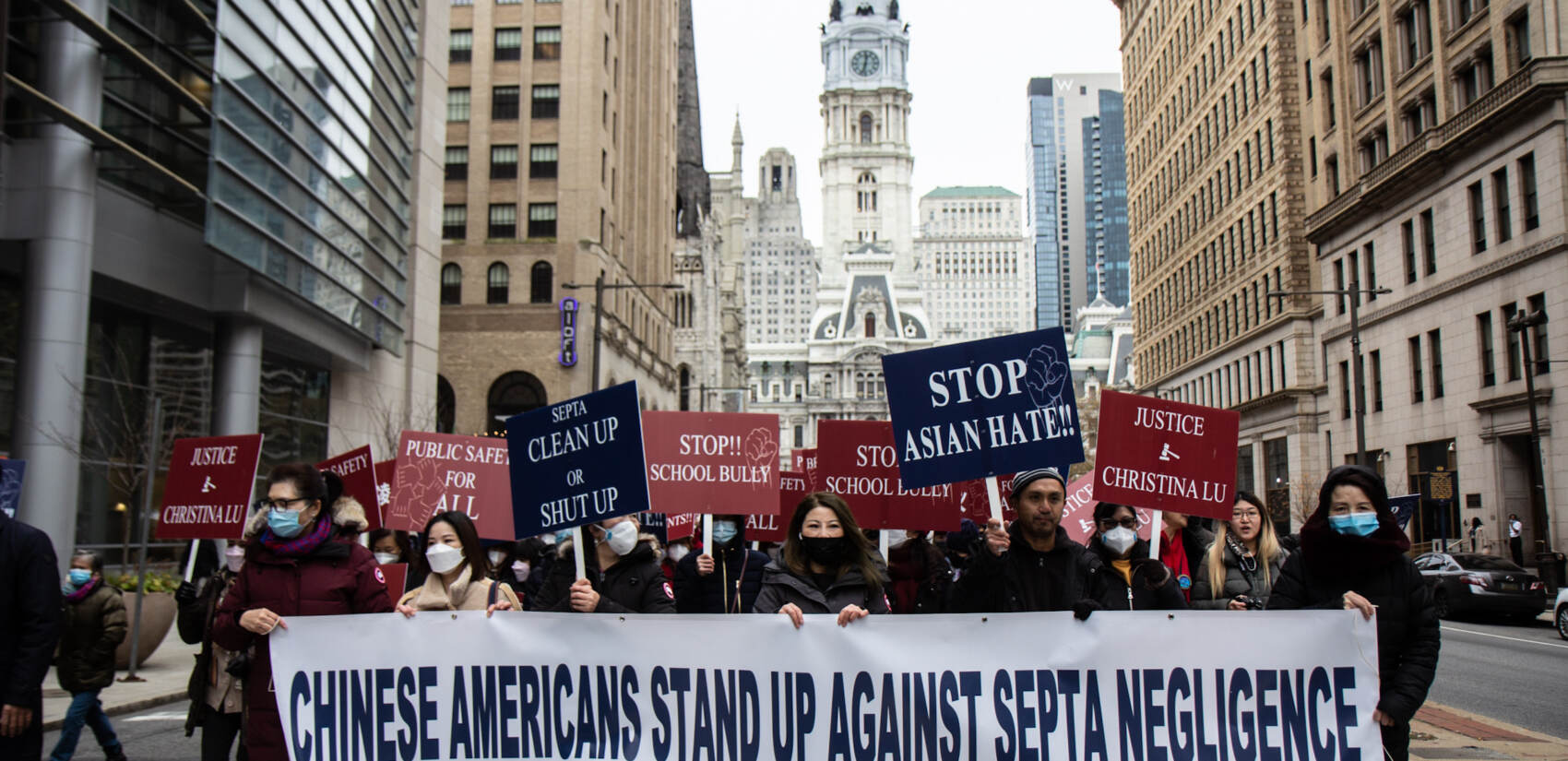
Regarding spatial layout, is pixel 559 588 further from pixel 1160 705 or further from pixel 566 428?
pixel 1160 705

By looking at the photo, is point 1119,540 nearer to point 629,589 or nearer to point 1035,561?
point 1035,561

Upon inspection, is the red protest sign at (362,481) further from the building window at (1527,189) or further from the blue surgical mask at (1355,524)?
the building window at (1527,189)

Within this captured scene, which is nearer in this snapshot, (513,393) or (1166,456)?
(1166,456)

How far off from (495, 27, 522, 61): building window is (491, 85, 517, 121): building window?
1310mm

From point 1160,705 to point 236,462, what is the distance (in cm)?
716

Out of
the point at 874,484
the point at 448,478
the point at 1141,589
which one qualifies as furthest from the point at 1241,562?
the point at 448,478

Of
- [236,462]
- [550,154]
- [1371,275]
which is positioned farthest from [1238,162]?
[236,462]

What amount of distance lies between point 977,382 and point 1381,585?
221 centimetres

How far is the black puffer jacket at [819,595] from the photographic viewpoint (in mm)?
6016

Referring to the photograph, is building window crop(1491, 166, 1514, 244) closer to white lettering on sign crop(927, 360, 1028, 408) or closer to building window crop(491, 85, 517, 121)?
white lettering on sign crop(927, 360, 1028, 408)

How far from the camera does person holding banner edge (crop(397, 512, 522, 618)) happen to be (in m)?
6.59

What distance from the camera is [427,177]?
39.2 metres

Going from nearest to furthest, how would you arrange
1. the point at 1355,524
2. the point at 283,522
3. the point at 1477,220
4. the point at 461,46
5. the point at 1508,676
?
1. the point at 1355,524
2. the point at 283,522
3. the point at 1508,676
4. the point at 1477,220
5. the point at 461,46

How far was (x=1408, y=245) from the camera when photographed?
39.8 m
